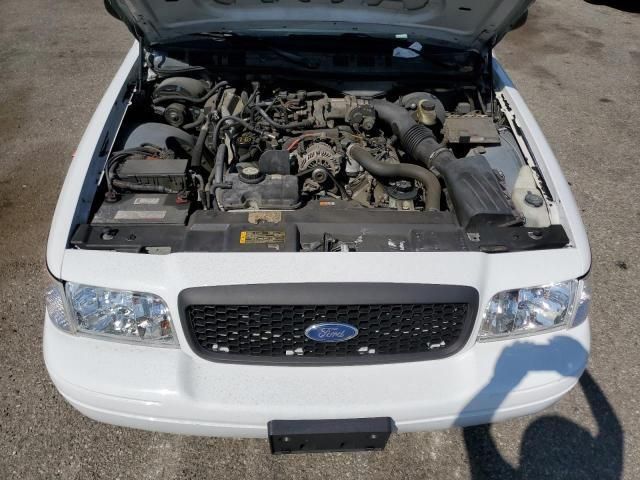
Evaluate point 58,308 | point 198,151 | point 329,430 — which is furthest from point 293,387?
point 198,151

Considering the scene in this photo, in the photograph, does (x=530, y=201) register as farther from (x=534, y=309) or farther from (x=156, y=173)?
(x=156, y=173)

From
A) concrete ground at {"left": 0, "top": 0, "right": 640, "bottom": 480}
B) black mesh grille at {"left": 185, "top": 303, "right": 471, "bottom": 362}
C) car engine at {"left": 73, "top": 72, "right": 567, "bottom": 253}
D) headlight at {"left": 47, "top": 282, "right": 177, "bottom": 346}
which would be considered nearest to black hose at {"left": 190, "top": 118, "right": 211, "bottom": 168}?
car engine at {"left": 73, "top": 72, "right": 567, "bottom": 253}

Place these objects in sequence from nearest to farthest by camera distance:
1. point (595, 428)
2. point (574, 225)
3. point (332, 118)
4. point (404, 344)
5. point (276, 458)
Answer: point (404, 344), point (574, 225), point (276, 458), point (595, 428), point (332, 118)

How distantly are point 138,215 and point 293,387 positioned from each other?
992 mm

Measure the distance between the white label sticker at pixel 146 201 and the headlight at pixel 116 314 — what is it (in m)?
0.50

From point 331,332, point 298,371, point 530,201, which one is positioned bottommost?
point 298,371

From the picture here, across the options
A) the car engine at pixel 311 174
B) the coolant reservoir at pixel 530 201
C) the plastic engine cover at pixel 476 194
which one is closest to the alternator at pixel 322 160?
the car engine at pixel 311 174

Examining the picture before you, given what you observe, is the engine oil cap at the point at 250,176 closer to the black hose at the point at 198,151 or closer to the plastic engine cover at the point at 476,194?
the black hose at the point at 198,151

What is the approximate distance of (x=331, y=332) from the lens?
5.93ft

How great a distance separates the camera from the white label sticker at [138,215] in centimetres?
208

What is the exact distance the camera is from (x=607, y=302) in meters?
3.19

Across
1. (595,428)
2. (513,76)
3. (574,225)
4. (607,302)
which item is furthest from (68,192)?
(513,76)

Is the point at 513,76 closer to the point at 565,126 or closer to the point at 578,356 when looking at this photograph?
the point at 565,126

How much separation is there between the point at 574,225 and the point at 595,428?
3.91ft
